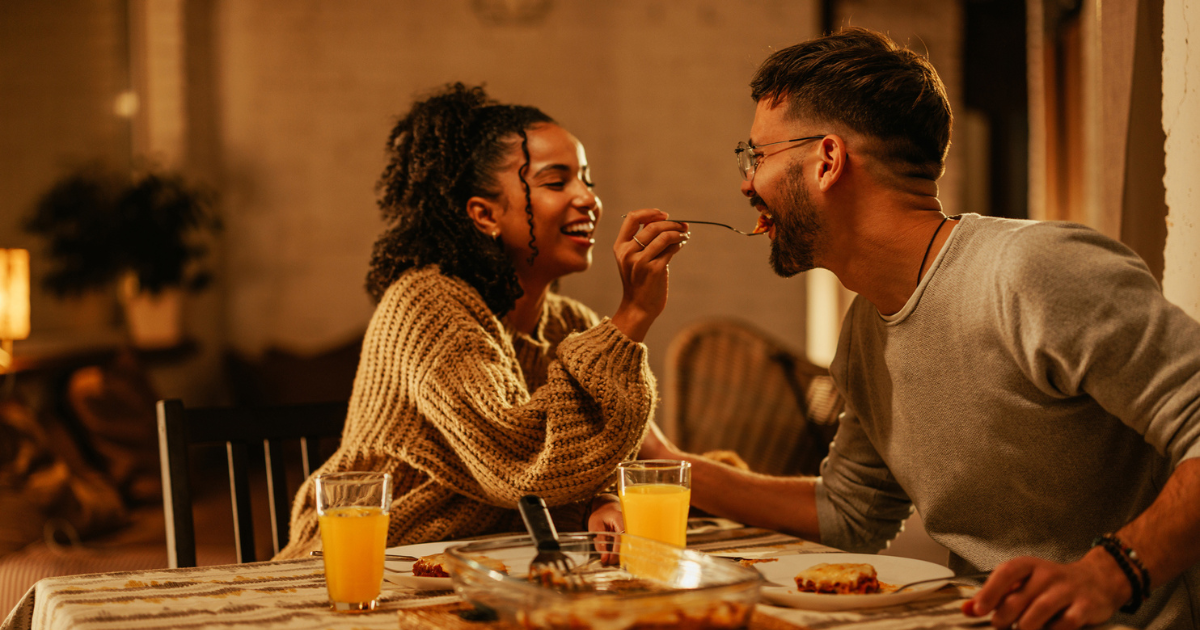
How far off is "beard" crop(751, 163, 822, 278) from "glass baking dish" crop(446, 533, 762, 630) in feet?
1.94

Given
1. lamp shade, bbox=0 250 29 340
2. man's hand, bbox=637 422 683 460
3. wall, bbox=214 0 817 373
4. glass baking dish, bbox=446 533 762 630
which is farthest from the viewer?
wall, bbox=214 0 817 373

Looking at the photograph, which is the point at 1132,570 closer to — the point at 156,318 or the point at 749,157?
the point at 749,157

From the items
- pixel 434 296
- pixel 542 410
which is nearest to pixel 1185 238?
pixel 542 410

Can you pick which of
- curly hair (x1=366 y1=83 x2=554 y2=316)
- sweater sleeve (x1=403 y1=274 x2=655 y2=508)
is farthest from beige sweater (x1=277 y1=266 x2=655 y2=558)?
curly hair (x1=366 y1=83 x2=554 y2=316)

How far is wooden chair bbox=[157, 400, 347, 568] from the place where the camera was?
1426mm

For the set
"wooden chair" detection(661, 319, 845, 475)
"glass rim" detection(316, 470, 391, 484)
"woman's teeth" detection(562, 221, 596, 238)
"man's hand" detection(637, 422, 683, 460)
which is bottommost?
"wooden chair" detection(661, 319, 845, 475)

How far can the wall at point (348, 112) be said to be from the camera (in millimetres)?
4156

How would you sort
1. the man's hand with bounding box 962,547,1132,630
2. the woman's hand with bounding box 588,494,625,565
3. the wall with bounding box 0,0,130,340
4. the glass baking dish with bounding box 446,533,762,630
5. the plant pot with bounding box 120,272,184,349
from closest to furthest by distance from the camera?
1. the glass baking dish with bounding box 446,533,762,630
2. the man's hand with bounding box 962,547,1132,630
3. the woman's hand with bounding box 588,494,625,565
4. the wall with bounding box 0,0,130,340
5. the plant pot with bounding box 120,272,184,349

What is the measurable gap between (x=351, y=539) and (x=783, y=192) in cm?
76

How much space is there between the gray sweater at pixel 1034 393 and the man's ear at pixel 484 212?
720mm

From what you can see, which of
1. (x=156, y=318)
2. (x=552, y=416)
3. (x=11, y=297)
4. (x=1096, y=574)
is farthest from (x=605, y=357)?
(x=156, y=318)

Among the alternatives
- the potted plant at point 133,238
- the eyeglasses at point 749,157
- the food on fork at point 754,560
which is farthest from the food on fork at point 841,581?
the potted plant at point 133,238

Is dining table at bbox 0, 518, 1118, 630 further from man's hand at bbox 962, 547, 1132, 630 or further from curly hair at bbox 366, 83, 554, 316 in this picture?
curly hair at bbox 366, 83, 554, 316

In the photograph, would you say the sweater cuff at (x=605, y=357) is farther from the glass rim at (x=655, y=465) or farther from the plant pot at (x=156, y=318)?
the plant pot at (x=156, y=318)
